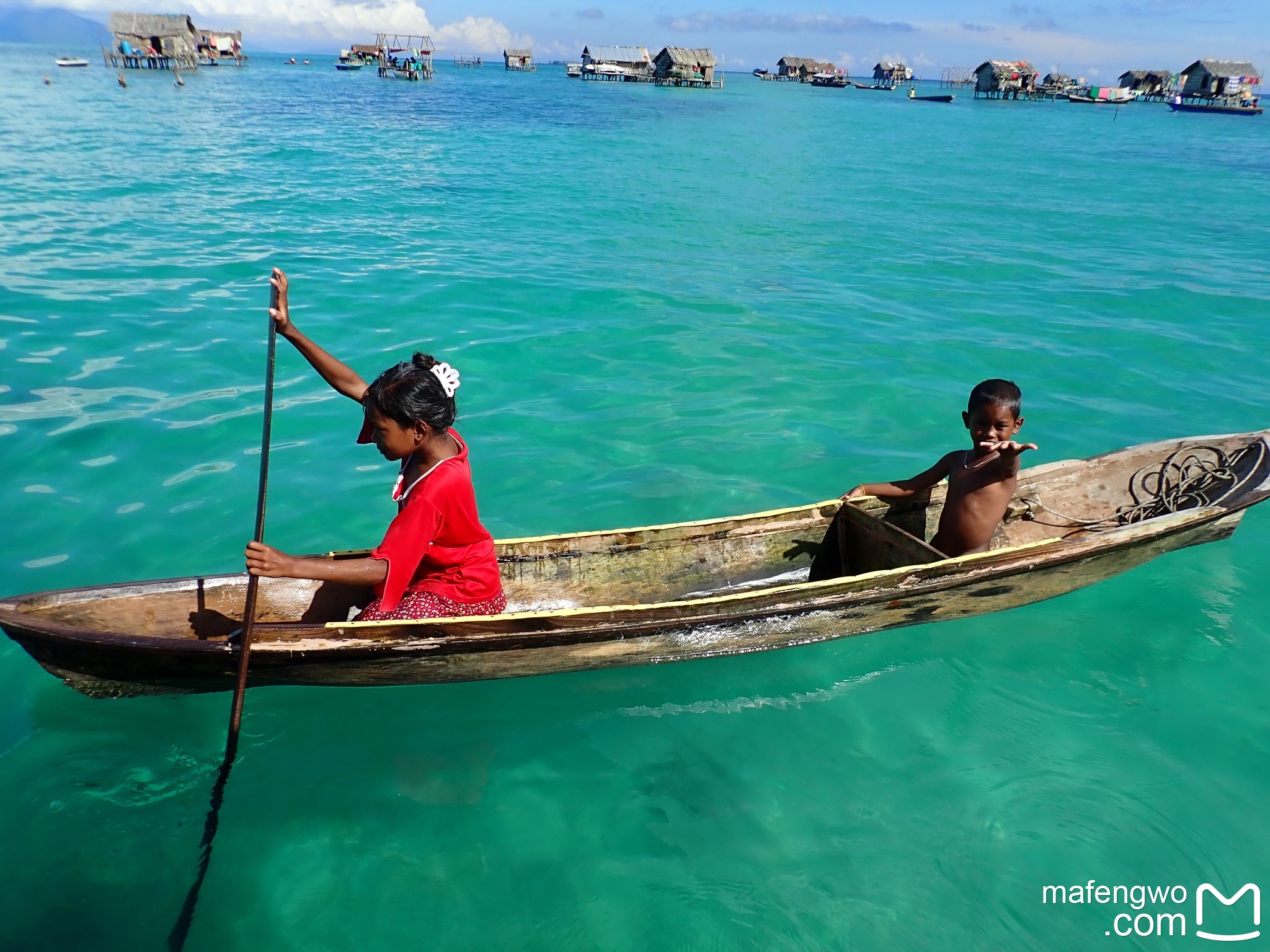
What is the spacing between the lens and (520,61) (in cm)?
9619

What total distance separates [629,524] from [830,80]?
309ft

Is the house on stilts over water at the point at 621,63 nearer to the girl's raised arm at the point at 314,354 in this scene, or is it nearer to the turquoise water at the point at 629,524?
the turquoise water at the point at 629,524

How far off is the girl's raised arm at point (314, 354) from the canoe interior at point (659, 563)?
933mm

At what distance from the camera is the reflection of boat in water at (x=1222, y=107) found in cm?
6197

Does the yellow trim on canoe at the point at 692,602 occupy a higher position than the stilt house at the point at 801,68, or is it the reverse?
the stilt house at the point at 801,68

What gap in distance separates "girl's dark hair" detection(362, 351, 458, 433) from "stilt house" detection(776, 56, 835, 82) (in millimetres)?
98407

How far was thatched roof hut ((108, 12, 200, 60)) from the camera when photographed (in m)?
54.3

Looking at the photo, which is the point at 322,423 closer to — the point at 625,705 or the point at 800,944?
the point at 625,705

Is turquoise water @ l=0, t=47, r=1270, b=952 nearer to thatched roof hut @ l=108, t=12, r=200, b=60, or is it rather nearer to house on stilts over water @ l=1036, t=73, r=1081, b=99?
thatched roof hut @ l=108, t=12, r=200, b=60

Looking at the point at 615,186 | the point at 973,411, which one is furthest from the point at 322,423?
the point at 615,186

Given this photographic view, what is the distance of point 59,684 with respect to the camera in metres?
4.47

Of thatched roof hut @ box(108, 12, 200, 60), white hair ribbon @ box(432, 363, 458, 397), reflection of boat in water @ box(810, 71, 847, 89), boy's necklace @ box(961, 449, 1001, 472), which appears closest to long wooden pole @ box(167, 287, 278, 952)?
white hair ribbon @ box(432, 363, 458, 397)

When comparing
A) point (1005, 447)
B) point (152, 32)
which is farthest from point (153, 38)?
point (1005, 447)

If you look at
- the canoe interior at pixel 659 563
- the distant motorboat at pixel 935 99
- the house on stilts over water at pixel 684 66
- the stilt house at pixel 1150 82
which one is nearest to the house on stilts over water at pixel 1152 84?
the stilt house at pixel 1150 82
